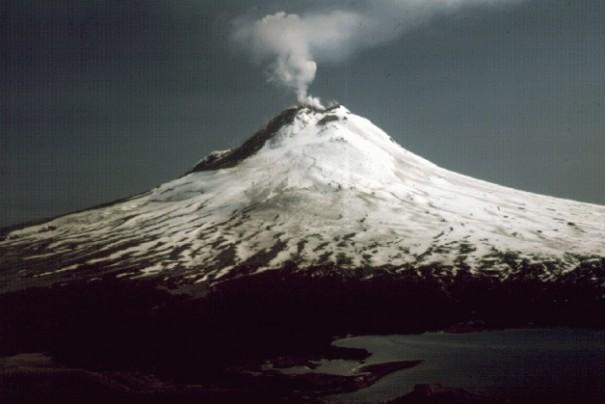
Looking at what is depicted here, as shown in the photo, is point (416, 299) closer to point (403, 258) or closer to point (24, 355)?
point (403, 258)

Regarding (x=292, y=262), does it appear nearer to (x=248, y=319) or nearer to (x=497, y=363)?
(x=248, y=319)

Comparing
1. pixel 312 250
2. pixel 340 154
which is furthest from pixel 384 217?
pixel 340 154

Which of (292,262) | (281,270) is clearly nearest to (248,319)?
(281,270)

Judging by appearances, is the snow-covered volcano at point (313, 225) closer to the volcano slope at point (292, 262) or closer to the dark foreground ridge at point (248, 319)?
the volcano slope at point (292, 262)

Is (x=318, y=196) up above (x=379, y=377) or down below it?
above

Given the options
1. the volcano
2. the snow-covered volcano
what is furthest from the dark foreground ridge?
the snow-covered volcano

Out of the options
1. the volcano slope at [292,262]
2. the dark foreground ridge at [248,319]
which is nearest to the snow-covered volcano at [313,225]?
the volcano slope at [292,262]
